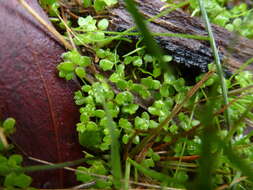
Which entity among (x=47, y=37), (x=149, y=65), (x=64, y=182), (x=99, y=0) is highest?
(x=99, y=0)

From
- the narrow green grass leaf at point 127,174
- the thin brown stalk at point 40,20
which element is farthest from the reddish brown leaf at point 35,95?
the narrow green grass leaf at point 127,174

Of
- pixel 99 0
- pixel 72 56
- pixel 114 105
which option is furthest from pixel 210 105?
pixel 99 0

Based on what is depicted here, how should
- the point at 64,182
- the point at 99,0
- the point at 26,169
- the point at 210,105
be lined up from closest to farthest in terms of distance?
the point at 210,105
the point at 26,169
the point at 64,182
the point at 99,0

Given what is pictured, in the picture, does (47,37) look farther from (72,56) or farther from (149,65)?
(149,65)

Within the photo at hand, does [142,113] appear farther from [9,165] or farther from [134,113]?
[9,165]

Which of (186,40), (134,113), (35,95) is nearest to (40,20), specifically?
(35,95)

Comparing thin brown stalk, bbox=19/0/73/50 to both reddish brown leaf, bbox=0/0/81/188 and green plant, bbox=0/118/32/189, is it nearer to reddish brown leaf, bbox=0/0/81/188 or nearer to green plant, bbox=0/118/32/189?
reddish brown leaf, bbox=0/0/81/188
